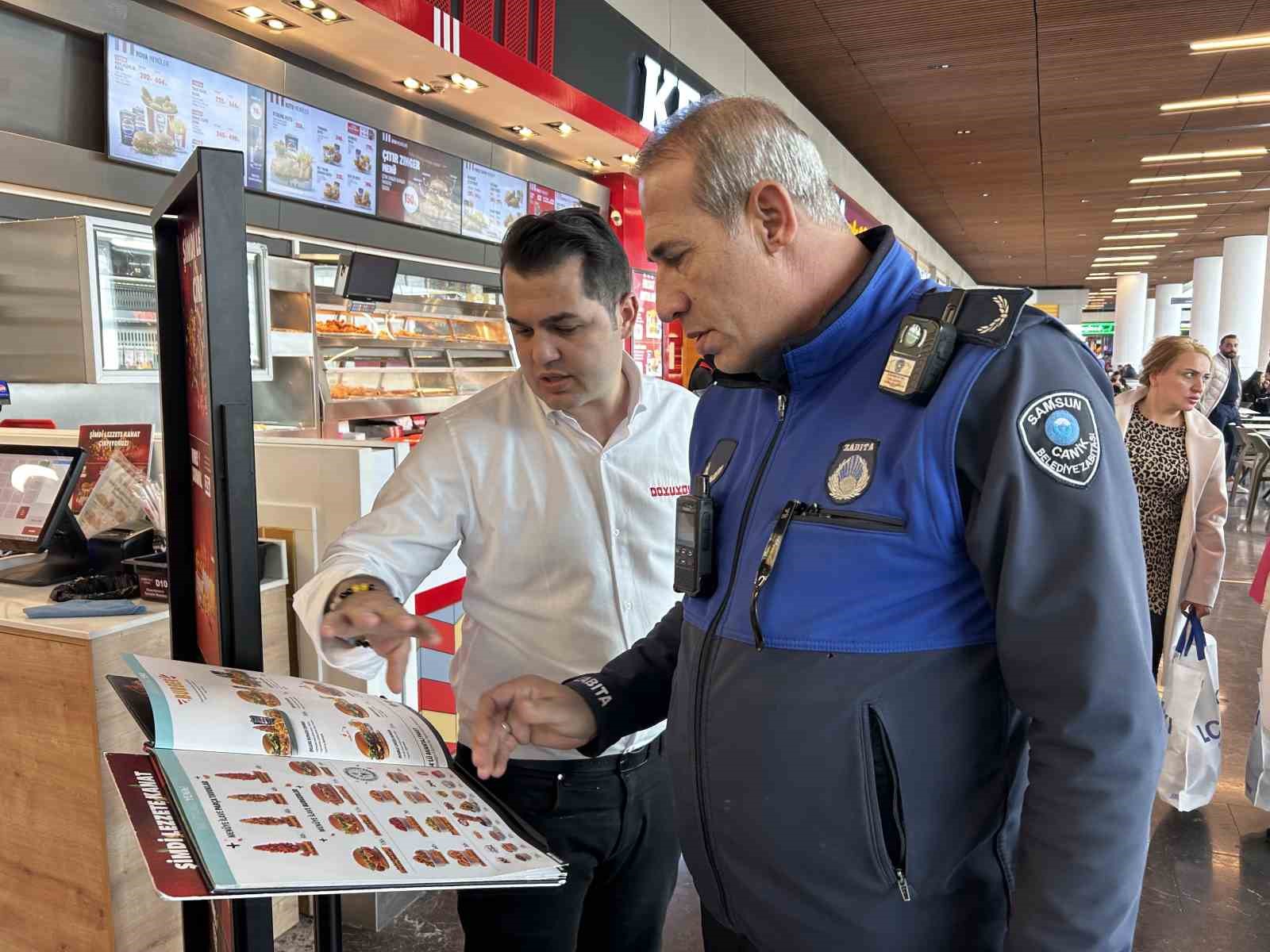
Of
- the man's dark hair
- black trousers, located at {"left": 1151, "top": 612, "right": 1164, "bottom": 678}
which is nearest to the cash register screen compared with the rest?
the man's dark hair

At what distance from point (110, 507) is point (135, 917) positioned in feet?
3.40

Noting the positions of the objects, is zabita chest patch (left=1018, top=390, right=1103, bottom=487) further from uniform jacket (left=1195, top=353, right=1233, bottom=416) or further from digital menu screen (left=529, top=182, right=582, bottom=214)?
uniform jacket (left=1195, top=353, right=1233, bottom=416)

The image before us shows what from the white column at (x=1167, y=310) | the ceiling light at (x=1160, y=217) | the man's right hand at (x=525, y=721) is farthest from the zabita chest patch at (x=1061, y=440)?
the white column at (x=1167, y=310)

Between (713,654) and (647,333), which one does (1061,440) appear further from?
(647,333)

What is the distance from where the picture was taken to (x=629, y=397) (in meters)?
1.81

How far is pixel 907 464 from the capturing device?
0.98 m

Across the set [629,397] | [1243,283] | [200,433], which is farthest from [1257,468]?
[1243,283]

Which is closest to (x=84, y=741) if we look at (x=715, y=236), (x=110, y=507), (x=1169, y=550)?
(x=110, y=507)

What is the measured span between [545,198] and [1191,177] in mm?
11450

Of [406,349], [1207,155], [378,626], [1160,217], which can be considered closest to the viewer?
[378,626]

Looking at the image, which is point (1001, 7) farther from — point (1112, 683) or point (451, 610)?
point (1112, 683)

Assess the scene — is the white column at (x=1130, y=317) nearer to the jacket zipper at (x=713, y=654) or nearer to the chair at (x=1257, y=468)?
the chair at (x=1257, y=468)

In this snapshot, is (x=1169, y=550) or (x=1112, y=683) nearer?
(x=1112, y=683)

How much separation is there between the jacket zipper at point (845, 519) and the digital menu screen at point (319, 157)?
4.81 metres
